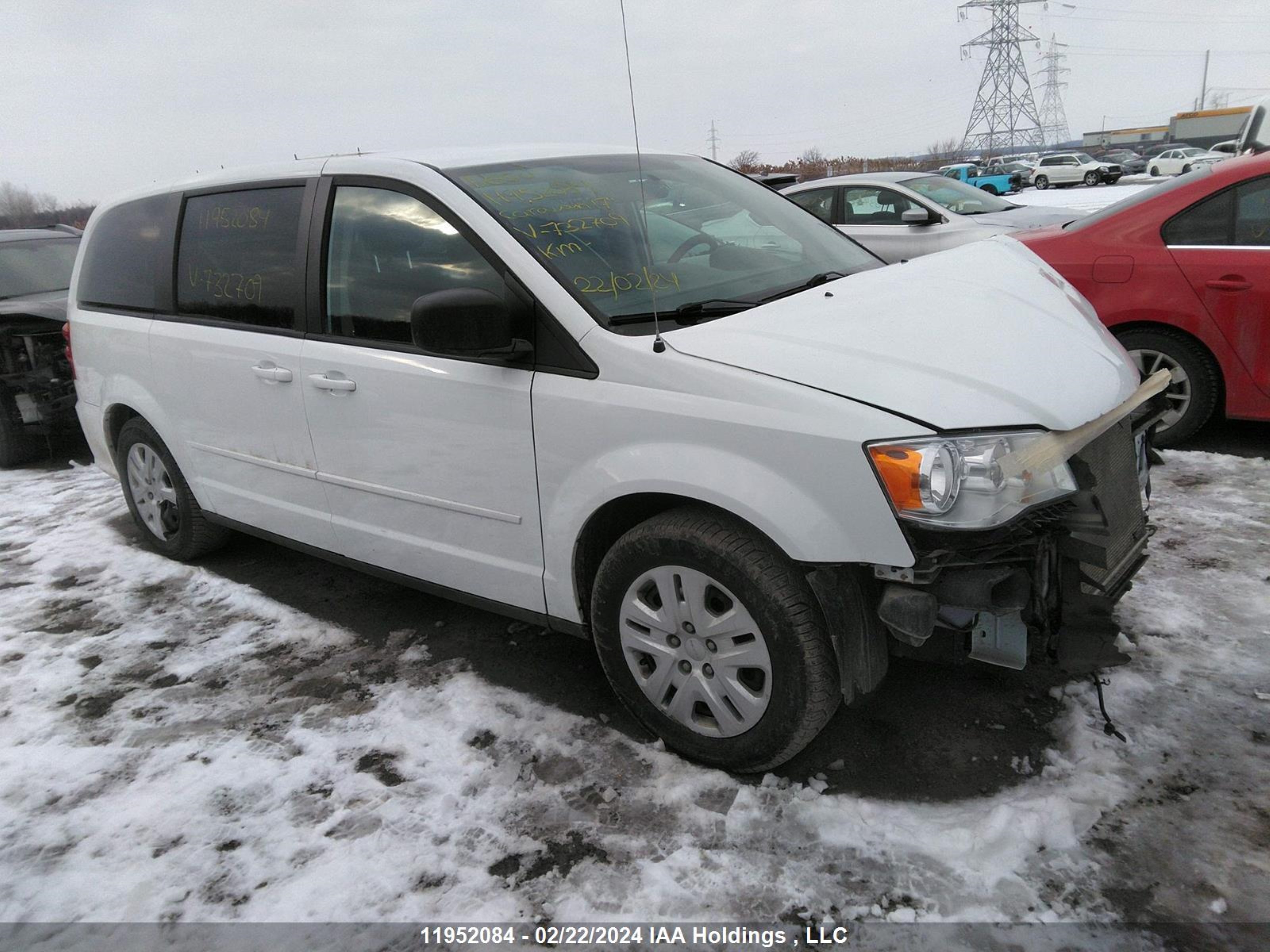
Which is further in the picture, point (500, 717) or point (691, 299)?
point (500, 717)

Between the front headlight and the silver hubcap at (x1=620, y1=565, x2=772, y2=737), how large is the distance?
0.55 metres

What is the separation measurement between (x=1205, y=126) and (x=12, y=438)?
75543 millimetres

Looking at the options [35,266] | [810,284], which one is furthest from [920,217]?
[35,266]

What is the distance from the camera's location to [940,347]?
2.39 metres

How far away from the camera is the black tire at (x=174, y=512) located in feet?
14.2

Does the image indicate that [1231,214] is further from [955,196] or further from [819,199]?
[955,196]

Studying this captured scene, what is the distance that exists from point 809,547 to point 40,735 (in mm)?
2783

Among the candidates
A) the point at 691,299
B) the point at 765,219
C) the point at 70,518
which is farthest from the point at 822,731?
the point at 70,518

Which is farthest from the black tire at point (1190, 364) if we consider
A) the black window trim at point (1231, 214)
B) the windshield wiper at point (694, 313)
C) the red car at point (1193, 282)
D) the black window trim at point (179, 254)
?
the black window trim at point (179, 254)

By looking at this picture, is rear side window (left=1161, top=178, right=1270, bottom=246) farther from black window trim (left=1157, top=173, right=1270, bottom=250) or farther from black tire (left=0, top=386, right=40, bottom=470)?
black tire (left=0, top=386, right=40, bottom=470)

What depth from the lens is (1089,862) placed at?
7.24 feet

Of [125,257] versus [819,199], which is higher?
[819,199]

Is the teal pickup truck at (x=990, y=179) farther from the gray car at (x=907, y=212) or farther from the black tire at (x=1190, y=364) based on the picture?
the black tire at (x=1190, y=364)

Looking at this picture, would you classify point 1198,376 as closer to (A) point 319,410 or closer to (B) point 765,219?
(B) point 765,219
